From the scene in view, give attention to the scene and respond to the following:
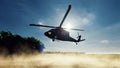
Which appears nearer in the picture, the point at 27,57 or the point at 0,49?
the point at 0,49

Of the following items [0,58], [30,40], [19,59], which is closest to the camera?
[0,58]

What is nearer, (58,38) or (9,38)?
(58,38)

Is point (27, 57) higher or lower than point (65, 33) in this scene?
lower

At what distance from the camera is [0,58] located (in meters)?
44.4

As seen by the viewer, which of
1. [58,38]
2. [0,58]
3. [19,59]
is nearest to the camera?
[58,38]

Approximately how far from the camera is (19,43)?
46.3 m

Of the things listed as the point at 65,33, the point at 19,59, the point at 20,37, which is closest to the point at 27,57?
the point at 19,59

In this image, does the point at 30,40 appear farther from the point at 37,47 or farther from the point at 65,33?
the point at 65,33

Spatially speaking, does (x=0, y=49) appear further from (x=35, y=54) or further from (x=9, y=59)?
(x=35, y=54)

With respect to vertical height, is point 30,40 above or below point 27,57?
above

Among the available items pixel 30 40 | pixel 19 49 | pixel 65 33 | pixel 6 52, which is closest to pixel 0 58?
pixel 6 52

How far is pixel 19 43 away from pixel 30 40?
4.85 metres

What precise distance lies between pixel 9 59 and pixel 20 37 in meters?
6.02

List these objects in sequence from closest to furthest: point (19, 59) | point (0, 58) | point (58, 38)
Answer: point (58, 38), point (0, 58), point (19, 59)
